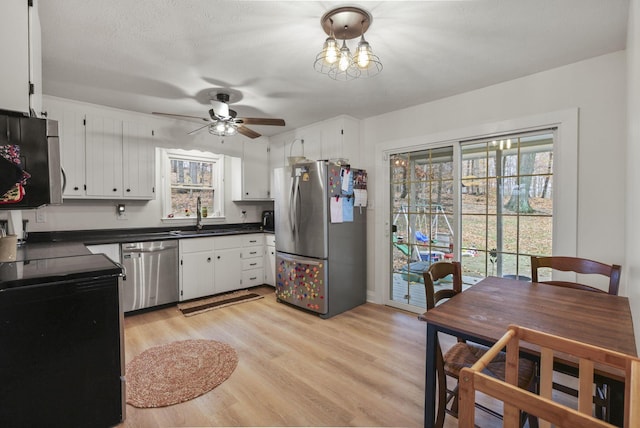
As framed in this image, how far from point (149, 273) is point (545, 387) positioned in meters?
3.61

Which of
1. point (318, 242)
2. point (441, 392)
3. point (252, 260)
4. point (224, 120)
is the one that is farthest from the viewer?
point (252, 260)

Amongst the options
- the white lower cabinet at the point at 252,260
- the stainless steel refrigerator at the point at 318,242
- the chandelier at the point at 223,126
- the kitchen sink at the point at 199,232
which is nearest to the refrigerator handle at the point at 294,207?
the stainless steel refrigerator at the point at 318,242

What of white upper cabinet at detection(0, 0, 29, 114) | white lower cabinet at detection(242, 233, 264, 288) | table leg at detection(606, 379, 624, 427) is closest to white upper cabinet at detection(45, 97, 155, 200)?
white lower cabinet at detection(242, 233, 264, 288)

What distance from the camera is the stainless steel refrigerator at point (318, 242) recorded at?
326 cm

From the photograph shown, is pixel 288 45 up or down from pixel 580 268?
up

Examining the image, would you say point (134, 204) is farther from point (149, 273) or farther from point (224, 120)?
point (224, 120)

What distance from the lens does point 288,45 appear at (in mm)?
2105

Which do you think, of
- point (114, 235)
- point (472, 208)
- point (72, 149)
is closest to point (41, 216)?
point (114, 235)

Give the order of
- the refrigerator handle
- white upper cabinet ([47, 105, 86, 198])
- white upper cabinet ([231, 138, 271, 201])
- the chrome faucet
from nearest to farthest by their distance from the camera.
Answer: white upper cabinet ([47, 105, 86, 198]) → the refrigerator handle → the chrome faucet → white upper cabinet ([231, 138, 271, 201])

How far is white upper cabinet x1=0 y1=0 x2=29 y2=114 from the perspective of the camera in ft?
4.39

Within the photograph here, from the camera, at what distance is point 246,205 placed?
4.86 meters

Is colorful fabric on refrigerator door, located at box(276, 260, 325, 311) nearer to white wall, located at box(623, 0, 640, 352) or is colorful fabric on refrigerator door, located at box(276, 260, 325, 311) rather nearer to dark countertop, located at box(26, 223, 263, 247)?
dark countertop, located at box(26, 223, 263, 247)

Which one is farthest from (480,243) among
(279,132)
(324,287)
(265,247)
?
(279,132)

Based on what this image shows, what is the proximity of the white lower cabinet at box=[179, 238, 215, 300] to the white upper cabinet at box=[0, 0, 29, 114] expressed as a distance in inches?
94.1
